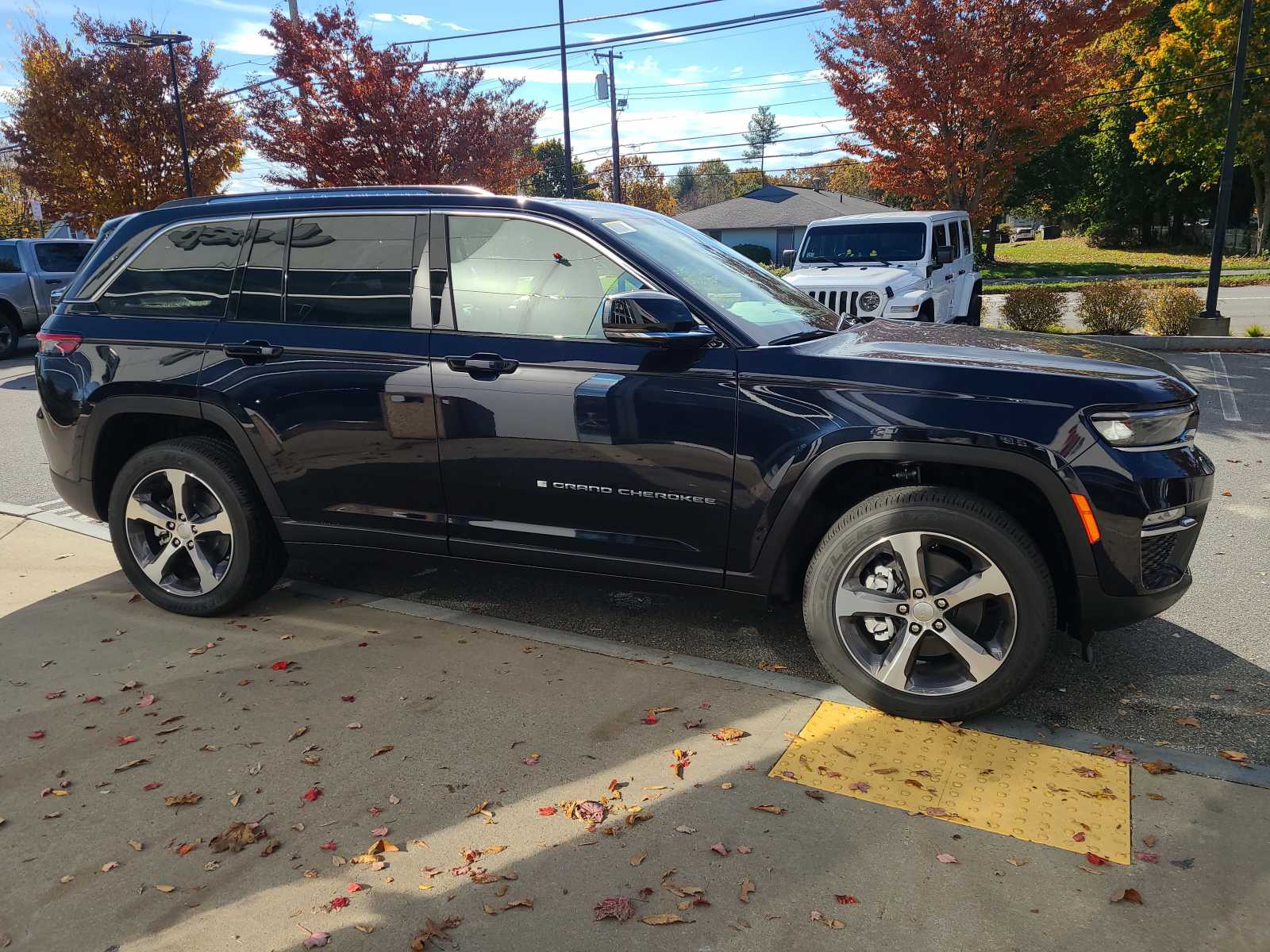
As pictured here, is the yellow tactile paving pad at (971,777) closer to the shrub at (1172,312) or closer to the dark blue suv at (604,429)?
the dark blue suv at (604,429)

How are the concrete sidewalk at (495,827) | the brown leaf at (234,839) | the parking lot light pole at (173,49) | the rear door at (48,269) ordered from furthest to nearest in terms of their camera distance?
the parking lot light pole at (173,49), the rear door at (48,269), the brown leaf at (234,839), the concrete sidewalk at (495,827)

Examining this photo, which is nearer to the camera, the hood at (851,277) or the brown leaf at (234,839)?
the brown leaf at (234,839)

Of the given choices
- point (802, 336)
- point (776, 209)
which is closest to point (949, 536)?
point (802, 336)

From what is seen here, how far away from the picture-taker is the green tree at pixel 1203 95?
3278 cm

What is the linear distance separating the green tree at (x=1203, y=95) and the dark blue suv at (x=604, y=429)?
122 ft

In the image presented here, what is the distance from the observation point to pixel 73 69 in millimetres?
25312

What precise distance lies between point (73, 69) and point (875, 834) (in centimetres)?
2999

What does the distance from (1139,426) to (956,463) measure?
Result: 590 millimetres

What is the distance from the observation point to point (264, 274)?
4.22 metres

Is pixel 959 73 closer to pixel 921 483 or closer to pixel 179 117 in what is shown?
pixel 921 483

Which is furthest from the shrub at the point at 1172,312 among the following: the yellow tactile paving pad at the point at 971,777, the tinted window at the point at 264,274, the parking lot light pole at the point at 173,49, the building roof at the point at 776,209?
the building roof at the point at 776,209

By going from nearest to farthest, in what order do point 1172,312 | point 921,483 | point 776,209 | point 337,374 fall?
point 921,483, point 337,374, point 1172,312, point 776,209

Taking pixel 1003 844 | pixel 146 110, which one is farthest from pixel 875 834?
pixel 146 110

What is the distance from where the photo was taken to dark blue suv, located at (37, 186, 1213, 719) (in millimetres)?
3189
